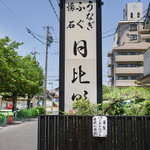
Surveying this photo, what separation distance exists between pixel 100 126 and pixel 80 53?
2619 mm

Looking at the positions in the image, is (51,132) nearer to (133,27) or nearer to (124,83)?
(124,83)

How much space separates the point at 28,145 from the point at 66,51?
5.57 metres

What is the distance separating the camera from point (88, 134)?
407 centimetres

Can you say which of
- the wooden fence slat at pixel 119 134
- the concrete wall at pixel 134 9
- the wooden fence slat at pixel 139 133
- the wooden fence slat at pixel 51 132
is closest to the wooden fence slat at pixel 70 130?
the wooden fence slat at pixel 51 132

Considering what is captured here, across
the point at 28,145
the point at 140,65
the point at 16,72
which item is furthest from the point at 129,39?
the point at 28,145

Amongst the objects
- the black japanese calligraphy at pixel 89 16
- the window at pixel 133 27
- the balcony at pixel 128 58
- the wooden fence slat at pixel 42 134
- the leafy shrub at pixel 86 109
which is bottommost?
the wooden fence slat at pixel 42 134

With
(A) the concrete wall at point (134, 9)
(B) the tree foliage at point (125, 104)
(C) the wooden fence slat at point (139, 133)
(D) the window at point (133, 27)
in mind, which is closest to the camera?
(C) the wooden fence slat at point (139, 133)

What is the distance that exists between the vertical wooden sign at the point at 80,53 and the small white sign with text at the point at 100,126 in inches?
66.4

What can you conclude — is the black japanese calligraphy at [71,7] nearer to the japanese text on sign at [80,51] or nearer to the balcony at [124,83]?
the japanese text on sign at [80,51]

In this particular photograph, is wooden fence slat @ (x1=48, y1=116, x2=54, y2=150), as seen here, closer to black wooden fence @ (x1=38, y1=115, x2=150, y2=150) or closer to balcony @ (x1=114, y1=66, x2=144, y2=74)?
black wooden fence @ (x1=38, y1=115, x2=150, y2=150)

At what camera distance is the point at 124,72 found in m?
44.7

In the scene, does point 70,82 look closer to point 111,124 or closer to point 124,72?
point 111,124

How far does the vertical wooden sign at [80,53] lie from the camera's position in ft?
19.3

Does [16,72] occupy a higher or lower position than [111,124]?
higher
